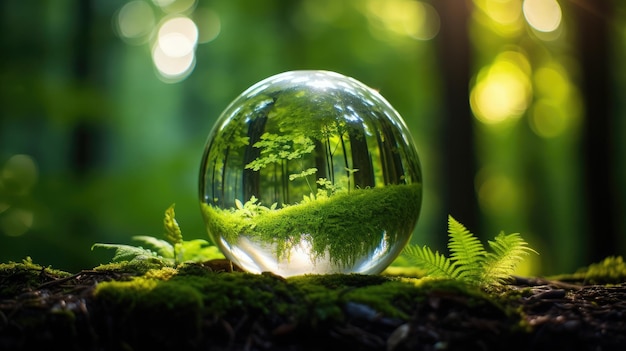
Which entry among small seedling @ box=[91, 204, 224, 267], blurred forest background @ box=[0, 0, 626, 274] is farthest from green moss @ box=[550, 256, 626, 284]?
blurred forest background @ box=[0, 0, 626, 274]

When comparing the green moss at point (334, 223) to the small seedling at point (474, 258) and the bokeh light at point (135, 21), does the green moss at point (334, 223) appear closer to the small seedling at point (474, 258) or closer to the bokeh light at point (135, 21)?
the small seedling at point (474, 258)

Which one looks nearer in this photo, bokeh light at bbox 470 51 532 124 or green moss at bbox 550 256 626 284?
green moss at bbox 550 256 626 284

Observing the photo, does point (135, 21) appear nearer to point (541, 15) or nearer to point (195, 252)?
point (541, 15)

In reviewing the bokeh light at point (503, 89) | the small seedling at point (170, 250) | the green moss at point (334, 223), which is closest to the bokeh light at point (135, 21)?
the bokeh light at point (503, 89)

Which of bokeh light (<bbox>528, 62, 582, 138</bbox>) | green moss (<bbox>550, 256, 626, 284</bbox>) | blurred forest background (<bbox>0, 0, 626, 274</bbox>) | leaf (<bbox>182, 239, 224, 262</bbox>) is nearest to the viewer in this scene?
leaf (<bbox>182, 239, 224, 262</bbox>)

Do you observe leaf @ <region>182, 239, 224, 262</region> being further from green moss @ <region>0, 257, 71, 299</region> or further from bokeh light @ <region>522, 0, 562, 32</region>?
bokeh light @ <region>522, 0, 562, 32</region>

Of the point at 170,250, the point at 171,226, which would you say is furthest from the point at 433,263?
the point at 170,250

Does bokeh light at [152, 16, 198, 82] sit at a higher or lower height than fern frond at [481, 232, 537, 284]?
higher

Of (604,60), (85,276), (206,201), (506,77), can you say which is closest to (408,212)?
(206,201)
